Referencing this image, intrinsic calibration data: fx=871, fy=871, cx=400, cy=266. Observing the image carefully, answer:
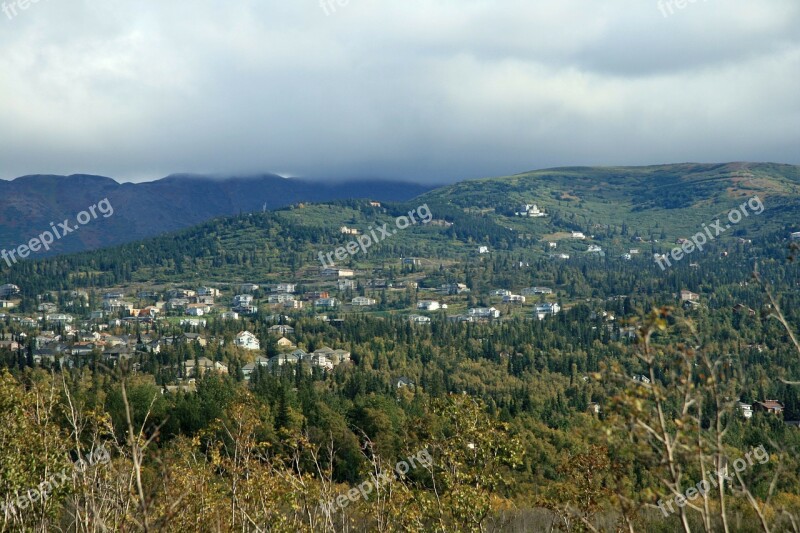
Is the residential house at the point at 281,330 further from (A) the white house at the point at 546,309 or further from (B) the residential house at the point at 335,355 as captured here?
(A) the white house at the point at 546,309

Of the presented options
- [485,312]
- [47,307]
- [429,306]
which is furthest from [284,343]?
[47,307]

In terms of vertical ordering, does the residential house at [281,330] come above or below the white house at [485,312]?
above

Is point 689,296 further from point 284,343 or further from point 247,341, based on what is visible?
Result: point 247,341

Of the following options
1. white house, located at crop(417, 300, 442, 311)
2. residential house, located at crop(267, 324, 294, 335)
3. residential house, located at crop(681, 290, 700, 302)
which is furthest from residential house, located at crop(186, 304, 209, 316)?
residential house, located at crop(681, 290, 700, 302)

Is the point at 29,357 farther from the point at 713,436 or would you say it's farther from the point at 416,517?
the point at 713,436

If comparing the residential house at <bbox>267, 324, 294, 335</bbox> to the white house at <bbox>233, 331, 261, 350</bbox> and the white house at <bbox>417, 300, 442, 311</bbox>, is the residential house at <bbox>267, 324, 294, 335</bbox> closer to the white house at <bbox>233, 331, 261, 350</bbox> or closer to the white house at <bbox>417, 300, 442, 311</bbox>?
the white house at <bbox>233, 331, 261, 350</bbox>

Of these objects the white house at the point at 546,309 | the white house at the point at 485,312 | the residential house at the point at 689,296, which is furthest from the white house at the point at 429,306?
the residential house at the point at 689,296

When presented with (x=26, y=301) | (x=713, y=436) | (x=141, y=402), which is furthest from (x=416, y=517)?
(x=26, y=301)

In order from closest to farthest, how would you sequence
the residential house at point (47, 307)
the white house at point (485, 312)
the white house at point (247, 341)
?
the white house at point (247, 341), the white house at point (485, 312), the residential house at point (47, 307)
